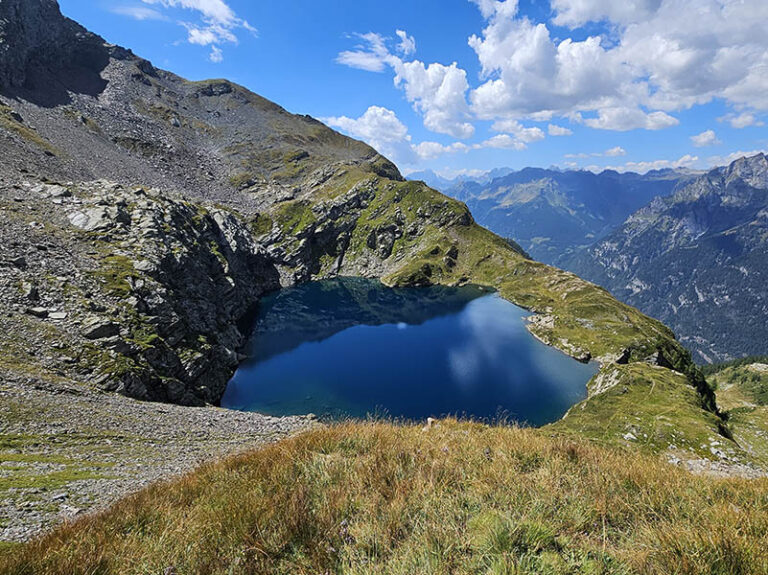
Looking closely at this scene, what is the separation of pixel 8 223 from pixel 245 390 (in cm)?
4179

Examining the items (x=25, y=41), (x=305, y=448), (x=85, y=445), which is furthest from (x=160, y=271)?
(x=25, y=41)

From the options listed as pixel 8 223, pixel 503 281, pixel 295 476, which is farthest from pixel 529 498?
pixel 503 281

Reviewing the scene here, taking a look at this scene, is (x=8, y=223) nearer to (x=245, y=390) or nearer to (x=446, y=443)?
(x=245, y=390)

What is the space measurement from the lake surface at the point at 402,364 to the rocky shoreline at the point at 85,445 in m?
24.5

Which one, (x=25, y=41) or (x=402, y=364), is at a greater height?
(x=25, y=41)

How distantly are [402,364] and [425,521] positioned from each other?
8240cm

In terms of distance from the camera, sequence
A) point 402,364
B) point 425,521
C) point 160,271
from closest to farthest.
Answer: point 425,521 → point 160,271 → point 402,364

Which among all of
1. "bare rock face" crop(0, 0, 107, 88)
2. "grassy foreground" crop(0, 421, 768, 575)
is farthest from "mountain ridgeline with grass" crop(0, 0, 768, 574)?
"bare rock face" crop(0, 0, 107, 88)

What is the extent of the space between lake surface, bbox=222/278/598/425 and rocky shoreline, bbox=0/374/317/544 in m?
24.5

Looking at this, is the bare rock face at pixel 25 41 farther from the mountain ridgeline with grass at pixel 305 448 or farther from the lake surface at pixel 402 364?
the lake surface at pixel 402 364

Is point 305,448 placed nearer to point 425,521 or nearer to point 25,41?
point 425,521

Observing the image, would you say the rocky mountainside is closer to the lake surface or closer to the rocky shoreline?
the rocky shoreline

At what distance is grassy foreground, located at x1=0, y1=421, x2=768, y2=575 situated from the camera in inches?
190

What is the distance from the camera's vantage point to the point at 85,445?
23.9 m
